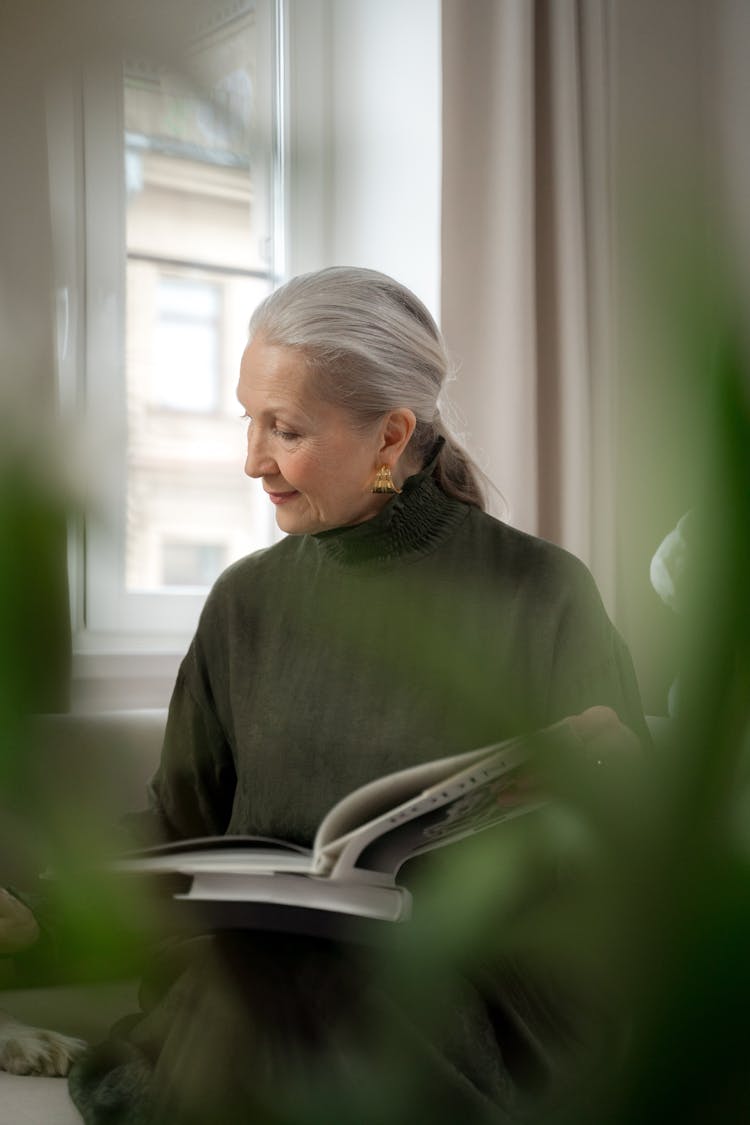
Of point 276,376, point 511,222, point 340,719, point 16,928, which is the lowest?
point 340,719

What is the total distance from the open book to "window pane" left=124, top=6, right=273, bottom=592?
15 cm

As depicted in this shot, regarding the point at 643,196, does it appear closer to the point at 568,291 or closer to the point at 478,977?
the point at 478,977

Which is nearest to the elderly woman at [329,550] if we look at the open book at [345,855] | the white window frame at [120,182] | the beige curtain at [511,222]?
the open book at [345,855]

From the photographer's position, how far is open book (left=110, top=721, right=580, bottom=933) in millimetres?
411

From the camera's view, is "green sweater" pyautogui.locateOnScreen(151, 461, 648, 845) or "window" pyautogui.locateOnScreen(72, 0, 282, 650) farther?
"green sweater" pyautogui.locateOnScreen(151, 461, 648, 845)

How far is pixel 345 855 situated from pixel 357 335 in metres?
0.77

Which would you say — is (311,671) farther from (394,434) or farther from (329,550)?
(394,434)

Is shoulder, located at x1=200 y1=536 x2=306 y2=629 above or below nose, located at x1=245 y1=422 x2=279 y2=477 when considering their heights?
below

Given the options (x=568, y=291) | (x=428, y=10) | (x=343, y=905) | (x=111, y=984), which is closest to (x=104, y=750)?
(x=111, y=984)

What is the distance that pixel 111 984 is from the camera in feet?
0.61

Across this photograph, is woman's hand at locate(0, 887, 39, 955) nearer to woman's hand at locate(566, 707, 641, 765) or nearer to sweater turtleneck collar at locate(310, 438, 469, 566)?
woman's hand at locate(566, 707, 641, 765)

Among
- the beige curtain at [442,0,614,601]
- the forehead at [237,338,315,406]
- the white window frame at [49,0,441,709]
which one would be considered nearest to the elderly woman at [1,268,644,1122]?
the forehead at [237,338,315,406]

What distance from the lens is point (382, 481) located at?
1252 mm

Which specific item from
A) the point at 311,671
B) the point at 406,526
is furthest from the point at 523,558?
the point at 311,671
